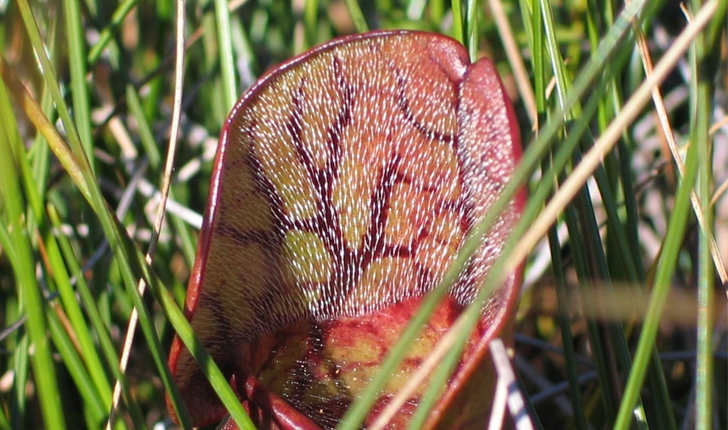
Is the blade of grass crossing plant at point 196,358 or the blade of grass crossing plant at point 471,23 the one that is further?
the blade of grass crossing plant at point 471,23

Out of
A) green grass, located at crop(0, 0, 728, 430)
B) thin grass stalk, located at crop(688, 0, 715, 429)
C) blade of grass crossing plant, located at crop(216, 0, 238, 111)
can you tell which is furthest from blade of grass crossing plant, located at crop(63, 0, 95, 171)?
thin grass stalk, located at crop(688, 0, 715, 429)

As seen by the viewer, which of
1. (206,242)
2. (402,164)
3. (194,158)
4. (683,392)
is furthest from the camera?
(194,158)

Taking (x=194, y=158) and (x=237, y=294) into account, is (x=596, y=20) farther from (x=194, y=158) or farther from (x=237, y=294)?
(x=194, y=158)

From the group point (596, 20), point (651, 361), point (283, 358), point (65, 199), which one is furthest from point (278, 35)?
point (651, 361)

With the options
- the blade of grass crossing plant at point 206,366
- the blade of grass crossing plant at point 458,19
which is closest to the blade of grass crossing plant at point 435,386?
the blade of grass crossing plant at point 206,366

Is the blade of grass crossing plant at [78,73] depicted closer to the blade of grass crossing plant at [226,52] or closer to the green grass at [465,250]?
the green grass at [465,250]

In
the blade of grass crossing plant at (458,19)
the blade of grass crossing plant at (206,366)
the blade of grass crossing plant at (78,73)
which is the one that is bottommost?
the blade of grass crossing plant at (206,366)

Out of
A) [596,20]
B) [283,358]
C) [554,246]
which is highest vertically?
[596,20]
